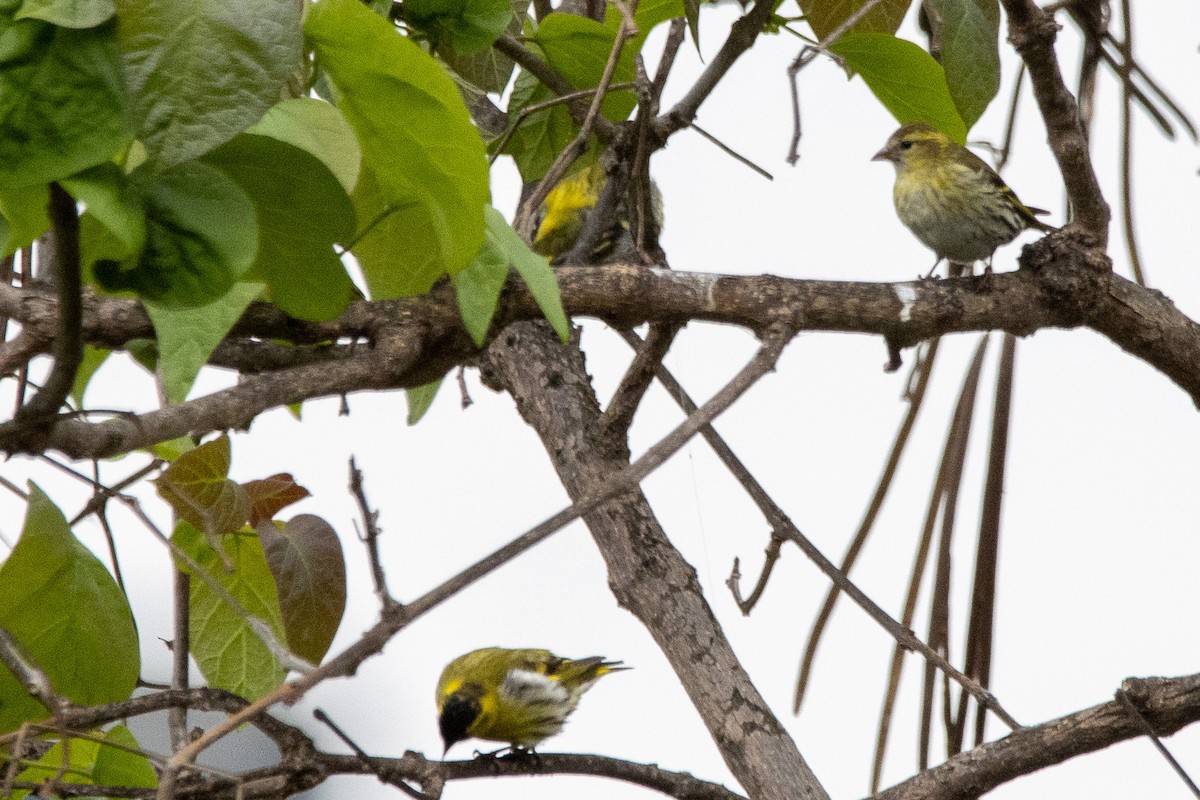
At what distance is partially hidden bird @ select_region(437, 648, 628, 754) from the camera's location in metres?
1.89

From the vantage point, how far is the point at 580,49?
3.43ft

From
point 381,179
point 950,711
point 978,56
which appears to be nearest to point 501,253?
point 381,179

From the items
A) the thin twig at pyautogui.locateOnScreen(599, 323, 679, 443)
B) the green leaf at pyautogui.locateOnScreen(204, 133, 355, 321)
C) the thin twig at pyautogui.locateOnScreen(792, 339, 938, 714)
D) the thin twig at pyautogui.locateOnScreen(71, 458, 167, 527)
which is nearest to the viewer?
the green leaf at pyautogui.locateOnScreen(204, 133, 355, 321)

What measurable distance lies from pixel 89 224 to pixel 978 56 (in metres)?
0.66

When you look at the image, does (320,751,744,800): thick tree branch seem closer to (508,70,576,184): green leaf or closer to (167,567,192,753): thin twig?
(167,567,192,753): thin twig

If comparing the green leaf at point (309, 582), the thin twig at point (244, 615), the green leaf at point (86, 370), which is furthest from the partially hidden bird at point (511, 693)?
the thin twig at point (244, 615)

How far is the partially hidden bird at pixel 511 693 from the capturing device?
1891 millimetres

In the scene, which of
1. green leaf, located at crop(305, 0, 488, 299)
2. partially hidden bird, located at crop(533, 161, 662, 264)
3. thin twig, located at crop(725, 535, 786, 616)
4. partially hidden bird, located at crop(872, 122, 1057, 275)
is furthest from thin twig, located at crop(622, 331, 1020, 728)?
partially hidden bird, located at crop(872, 122, 1057, 275)

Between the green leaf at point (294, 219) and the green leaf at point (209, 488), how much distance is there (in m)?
0.25

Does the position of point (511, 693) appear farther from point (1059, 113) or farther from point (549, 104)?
point (1059, 113)

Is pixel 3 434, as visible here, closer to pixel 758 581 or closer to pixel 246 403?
pixel 246 403

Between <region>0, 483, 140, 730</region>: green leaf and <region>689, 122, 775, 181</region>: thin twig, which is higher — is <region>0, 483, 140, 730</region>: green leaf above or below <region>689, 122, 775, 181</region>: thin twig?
below

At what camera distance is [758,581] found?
3.41 ft

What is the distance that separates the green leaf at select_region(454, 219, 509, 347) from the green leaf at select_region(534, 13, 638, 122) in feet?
1.33
